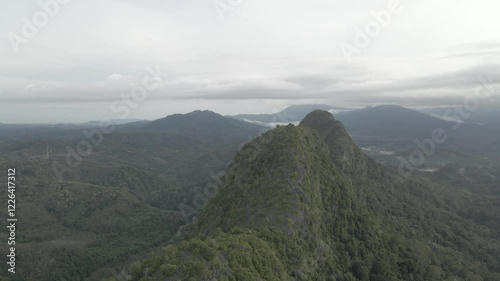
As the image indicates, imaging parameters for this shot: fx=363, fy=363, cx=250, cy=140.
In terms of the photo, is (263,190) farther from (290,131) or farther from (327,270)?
(290,131)

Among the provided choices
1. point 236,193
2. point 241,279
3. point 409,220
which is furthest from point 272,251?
point 409,220

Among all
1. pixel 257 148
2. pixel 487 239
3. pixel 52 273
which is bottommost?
pixel 52 273

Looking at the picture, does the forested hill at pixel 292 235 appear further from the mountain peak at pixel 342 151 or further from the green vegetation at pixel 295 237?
the mountain peak at pixel 342 151

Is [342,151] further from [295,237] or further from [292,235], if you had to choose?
[292,235]

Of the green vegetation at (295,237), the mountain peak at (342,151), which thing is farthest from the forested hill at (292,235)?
the mountain peak at (342,151)

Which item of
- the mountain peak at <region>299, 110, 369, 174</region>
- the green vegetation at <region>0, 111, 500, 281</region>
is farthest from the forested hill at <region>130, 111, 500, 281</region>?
the mountain peak at <region>299, 110, 369, 174</region>

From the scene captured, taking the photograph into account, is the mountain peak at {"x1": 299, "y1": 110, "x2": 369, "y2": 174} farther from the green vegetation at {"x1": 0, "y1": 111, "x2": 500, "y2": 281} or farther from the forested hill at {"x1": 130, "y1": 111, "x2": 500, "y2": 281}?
the forested hill at {"x1": 130, "y1": 111, "x2": 500, "y2": 281}

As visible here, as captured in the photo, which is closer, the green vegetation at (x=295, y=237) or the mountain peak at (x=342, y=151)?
the green vegetation at (x=295, y=237)

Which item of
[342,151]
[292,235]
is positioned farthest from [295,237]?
[342,151]
